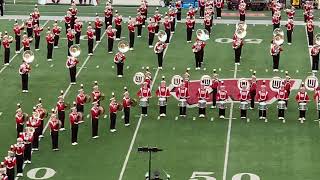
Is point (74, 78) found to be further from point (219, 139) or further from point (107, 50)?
point (219, 139)

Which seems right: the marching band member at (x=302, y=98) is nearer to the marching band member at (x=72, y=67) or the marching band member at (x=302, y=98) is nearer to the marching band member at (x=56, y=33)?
the marching band member at (x=72, y=67)

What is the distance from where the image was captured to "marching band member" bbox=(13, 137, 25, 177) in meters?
28.1

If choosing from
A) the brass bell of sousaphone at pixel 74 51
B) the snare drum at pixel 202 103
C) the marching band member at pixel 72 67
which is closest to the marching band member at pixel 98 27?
the brass bell of sousaphone at pixel 74 51

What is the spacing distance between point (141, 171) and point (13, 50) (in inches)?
563

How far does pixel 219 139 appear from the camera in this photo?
31.4 m

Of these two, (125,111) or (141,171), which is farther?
(125,111)

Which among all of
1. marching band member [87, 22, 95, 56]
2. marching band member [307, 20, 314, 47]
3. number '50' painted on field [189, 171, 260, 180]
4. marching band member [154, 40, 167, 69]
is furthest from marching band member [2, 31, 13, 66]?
number '50' painted on field [189, 171, 260, 180]

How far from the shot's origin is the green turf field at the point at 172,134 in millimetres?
28938

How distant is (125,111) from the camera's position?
3247 cm

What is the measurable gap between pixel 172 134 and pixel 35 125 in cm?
400

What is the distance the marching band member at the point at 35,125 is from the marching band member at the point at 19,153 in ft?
5.18

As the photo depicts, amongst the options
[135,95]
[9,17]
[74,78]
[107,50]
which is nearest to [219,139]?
[135,95]

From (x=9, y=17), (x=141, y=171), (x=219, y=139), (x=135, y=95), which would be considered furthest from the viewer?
(x=9, y=17)

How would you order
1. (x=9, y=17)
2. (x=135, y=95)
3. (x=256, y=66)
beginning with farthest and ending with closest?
(x=9, y=17)
(x=256, y=66)
(x=135, y=95)
